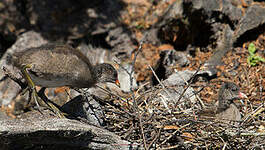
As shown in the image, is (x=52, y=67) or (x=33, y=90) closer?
(x=52, y=67)

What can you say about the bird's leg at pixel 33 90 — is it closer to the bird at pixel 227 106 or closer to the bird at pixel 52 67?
the bird at pixel 52 67

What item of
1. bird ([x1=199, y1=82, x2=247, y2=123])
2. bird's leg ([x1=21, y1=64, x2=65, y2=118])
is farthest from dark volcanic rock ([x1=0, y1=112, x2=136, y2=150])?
bird ([x1=199, y1=82, x2=247, y2=123])

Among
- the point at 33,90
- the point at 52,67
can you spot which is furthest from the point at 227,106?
the point at 33,90

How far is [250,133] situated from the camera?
3.83 m

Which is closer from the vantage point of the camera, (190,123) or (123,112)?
(190,123)

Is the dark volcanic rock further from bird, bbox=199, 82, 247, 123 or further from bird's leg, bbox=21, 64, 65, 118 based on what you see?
bird, bbox=199, 82, 247, 123

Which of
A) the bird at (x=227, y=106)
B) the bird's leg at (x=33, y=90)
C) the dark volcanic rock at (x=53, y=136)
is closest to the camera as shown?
the dark volcanic rock at (x=53, y=136)

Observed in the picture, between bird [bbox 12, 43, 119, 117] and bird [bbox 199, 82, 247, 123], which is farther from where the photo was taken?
bird [bbox 199, 82, 247, 123]

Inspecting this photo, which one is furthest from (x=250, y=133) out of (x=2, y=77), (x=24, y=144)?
(x=2, y=77)

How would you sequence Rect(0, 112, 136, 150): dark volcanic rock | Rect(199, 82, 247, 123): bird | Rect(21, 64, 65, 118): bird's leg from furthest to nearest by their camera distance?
Rect(199, 82, 247, 123): bird, Rect(21, 64, 65, 118): bird's leg, Rect(0, 112, 136, 150): dark volcanic rock

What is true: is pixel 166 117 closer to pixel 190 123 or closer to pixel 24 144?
pixel 190 123

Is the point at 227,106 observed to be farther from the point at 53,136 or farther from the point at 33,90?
the point at 33,90

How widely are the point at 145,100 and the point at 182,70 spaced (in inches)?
78.5

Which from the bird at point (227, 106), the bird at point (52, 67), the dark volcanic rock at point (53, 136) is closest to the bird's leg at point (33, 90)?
the bird at point (52, 67)
